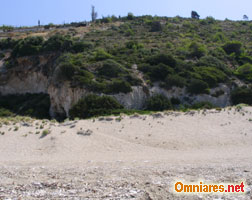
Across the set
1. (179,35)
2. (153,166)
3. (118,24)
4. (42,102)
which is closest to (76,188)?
(153,166)

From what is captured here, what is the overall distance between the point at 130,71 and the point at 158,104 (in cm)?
555

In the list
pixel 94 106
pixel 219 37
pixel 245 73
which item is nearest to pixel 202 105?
pixel 94 106

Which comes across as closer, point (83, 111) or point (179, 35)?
point (83, 111)

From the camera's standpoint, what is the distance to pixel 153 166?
9164mm

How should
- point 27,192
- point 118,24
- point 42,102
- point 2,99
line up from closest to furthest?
point 27,192 → point 42,102 → point 2,99 → point 118,24

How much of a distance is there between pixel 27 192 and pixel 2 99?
2957cm

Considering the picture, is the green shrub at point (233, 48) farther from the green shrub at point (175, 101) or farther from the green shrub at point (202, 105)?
the green shrub at point (175, 101)

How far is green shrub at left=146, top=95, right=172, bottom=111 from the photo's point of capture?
20547mm

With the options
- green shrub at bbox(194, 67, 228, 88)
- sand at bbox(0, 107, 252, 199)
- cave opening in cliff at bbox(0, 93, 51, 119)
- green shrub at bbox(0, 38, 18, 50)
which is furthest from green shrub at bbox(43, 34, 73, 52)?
sand at bbox(0, 107, 252, 199)

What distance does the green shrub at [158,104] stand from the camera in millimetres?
20547

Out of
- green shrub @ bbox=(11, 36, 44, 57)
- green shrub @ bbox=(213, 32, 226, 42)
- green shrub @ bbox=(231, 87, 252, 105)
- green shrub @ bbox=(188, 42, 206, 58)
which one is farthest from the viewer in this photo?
green shrub @ bbox=(213, 32, 226, 42)

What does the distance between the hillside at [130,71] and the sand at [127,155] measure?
505 centimetres

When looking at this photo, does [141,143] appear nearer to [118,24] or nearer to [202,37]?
[202,37]

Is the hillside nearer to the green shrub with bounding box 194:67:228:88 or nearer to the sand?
the green shrub with bounding box 194:67:228:88
